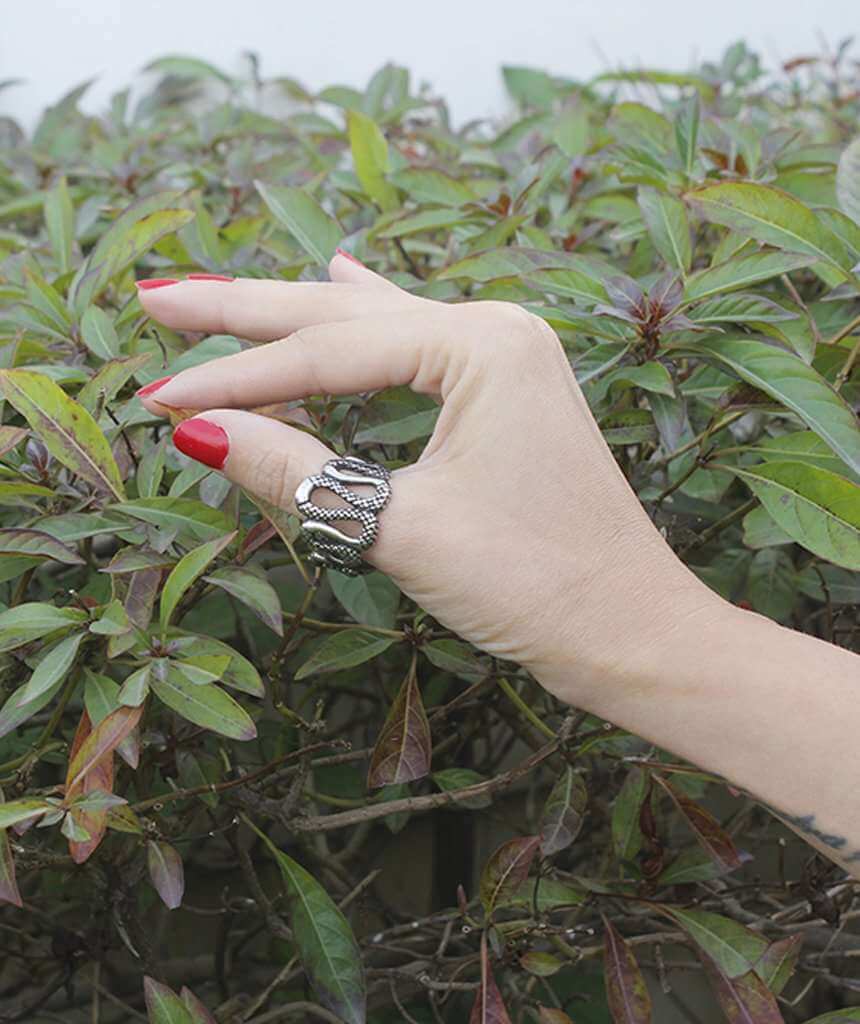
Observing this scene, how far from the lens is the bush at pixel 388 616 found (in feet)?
3.52

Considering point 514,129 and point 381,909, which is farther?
point 514,129

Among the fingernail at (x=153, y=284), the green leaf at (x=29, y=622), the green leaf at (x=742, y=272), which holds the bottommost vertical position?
the green leaf at (x=29, y=622)

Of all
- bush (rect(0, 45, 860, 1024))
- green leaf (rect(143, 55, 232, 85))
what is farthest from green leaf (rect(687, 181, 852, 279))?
green leaf (rect(143, 55, 232, 85))

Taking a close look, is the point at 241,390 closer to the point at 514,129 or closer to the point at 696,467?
the point at 696,467

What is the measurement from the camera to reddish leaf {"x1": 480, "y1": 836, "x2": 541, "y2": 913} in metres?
1.18

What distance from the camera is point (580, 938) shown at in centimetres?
140

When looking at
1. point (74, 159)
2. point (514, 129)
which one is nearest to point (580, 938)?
point (514, 129)

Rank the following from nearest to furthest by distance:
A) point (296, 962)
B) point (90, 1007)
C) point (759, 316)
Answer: point (759, 316) < point (296, 962) < point (90, 1007)

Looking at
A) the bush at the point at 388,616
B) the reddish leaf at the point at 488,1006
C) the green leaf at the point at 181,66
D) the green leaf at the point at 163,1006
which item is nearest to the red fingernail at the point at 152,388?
the bush at the point at 388,616

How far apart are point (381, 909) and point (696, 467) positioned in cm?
76

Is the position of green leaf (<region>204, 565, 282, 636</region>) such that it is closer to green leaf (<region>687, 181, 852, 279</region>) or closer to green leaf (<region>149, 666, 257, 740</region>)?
green leaf (<region>149, 666, 257, 740</region>)

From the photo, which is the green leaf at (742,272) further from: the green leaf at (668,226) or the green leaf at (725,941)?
the green leaf at (725,941)

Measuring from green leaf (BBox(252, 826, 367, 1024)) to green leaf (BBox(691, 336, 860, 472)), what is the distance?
0.63 meters

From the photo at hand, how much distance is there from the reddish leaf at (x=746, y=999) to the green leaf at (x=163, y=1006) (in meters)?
0.49
